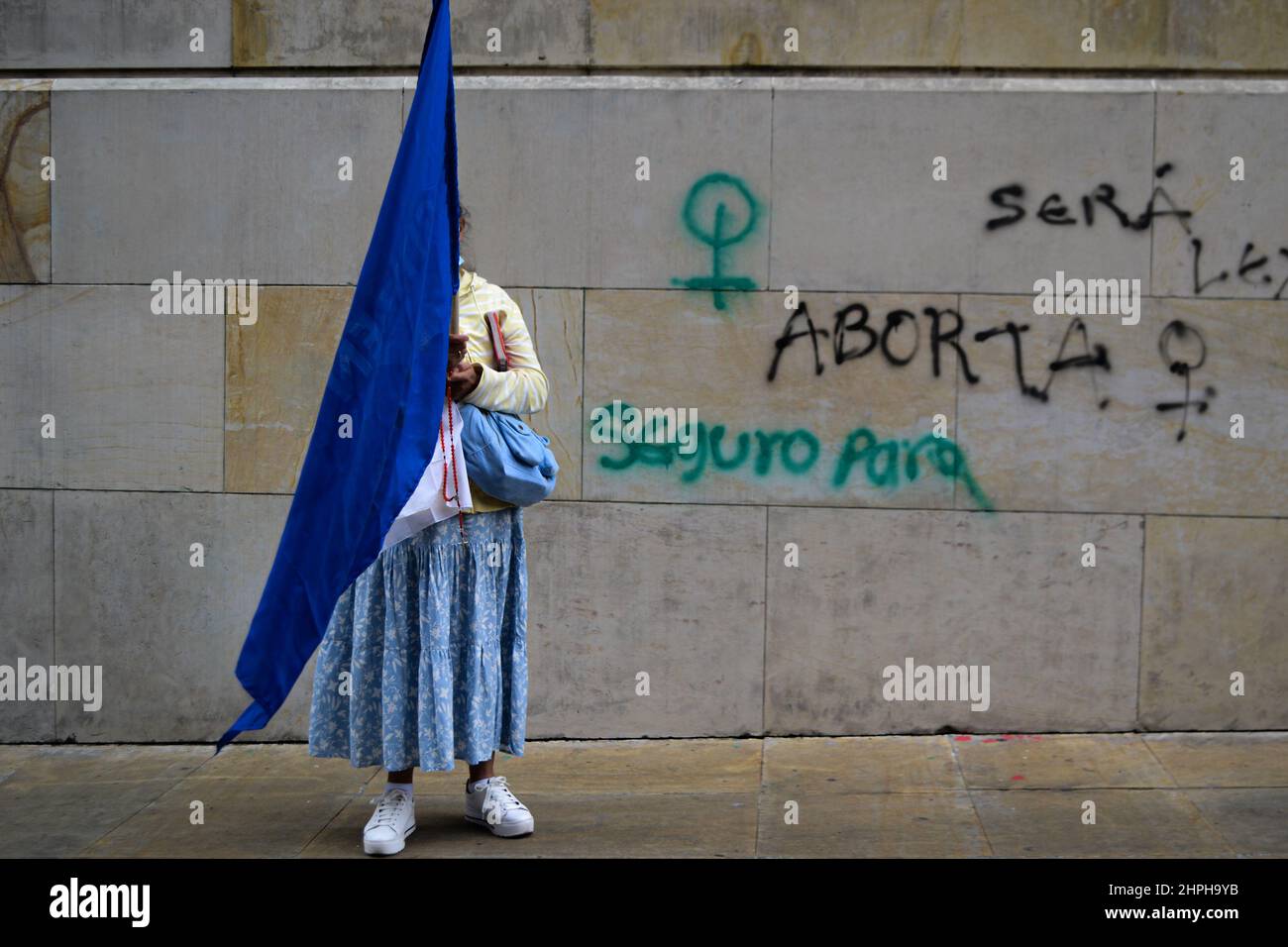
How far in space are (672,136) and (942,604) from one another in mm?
2102

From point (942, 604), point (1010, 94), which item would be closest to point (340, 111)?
point (1010, 94)

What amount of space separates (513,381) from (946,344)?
6.56 feet

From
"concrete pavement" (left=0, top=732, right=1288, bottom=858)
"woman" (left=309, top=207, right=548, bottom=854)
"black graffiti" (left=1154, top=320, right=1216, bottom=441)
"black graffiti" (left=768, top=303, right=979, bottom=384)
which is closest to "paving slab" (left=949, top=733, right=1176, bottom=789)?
"concrete pavement" (left=0, top=732, right=1288, bottom=858)

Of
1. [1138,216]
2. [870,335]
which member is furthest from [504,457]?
[1138,216]

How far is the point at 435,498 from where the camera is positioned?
442 centimetres

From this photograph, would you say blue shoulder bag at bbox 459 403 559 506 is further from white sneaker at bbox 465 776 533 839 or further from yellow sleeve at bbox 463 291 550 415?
white sneaker at bbox 465 776 533 839

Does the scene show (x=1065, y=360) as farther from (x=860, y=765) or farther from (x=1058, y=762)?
(x=860, y=765)

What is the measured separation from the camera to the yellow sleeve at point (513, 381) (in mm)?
4531

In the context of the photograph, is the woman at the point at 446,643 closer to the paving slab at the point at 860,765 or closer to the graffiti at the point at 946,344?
the paving slab at the point at 860,765

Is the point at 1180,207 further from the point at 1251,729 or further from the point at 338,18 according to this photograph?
the point at 338,18

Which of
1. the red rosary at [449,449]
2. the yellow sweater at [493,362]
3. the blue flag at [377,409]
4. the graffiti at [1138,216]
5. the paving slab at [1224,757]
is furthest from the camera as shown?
the graffiti at [1138,216]

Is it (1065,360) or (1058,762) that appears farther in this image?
(1065,360)

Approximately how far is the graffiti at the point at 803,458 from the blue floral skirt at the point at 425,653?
1265 mm

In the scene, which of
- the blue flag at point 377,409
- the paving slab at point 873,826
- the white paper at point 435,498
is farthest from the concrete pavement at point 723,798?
the white paper at point 435,498
